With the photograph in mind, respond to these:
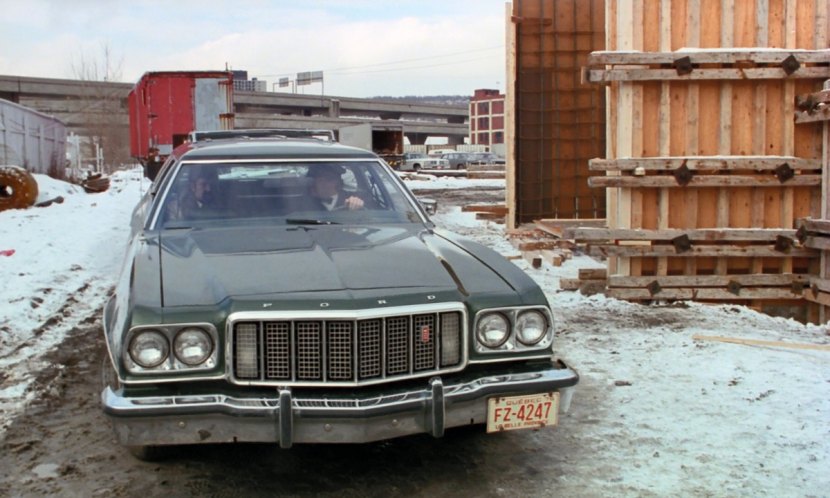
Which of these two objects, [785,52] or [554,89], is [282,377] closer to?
[785,52]

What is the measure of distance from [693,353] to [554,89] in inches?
272

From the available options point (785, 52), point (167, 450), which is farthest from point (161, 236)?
point (785, 52)

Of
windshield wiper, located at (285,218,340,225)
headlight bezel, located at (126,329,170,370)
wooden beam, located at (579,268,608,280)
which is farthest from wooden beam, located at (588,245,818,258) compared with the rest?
headlight bezel, located at (126,329,170,370)

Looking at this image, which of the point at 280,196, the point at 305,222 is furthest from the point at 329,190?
the point at 305,222

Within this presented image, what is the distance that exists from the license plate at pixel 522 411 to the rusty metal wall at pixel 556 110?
340 inches

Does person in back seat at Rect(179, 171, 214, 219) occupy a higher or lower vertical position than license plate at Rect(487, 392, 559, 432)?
higher

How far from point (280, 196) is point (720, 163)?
4.34 m

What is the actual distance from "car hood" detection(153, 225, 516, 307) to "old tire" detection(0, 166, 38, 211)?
13394mm

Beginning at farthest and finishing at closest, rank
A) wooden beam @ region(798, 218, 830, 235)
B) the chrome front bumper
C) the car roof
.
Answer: wooden beam @ region(798, 218, 830, 235) < the car roof < the chrome front bumper

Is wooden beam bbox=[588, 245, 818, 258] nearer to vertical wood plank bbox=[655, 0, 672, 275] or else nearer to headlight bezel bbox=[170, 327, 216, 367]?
vertical wood plank bbox=[655, 0, 672, 275]

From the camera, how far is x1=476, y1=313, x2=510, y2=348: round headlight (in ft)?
11.9

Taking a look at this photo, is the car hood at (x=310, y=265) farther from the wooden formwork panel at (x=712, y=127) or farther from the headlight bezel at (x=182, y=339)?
the wooden formwork panel at (x=712, y=127)

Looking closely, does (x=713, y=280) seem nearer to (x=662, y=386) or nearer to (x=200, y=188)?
(x=662, y=386)

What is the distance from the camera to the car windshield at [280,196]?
190 inches
